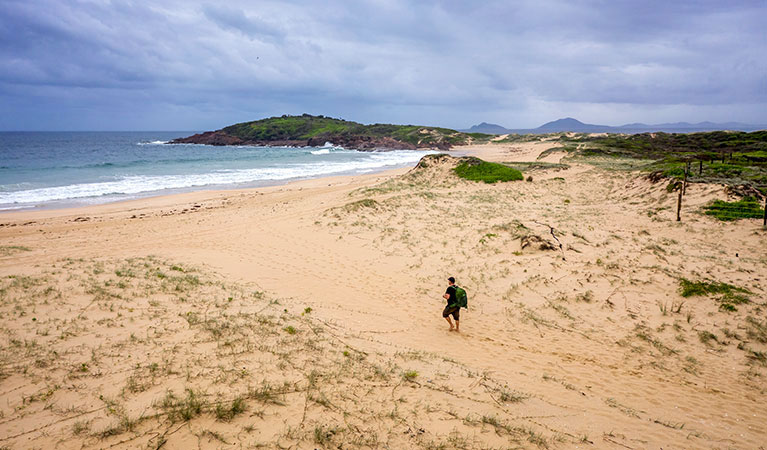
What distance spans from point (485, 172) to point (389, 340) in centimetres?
2336

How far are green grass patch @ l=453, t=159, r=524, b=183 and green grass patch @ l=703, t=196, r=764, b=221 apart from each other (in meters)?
12.9

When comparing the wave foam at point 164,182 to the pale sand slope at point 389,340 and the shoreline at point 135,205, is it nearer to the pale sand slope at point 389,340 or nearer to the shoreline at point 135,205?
the shoreline at point 135,205

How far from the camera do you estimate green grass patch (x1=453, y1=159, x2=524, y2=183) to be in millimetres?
28250

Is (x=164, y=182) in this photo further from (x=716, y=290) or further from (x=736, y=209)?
(x=736, y=209)

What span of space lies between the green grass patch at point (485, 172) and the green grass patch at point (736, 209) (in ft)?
42.4

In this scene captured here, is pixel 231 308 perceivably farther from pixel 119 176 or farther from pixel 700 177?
pixel 119 176

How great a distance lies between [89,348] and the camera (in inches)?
235

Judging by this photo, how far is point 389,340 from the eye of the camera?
322 inches

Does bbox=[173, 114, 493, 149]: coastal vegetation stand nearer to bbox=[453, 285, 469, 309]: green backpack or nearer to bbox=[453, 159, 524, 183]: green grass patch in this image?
bbox=[453, 159, 524, 183]: green grass patch

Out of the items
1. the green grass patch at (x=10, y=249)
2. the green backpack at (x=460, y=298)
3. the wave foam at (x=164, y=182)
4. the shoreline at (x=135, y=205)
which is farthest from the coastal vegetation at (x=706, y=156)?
the wave foam at (x=164, y=182)

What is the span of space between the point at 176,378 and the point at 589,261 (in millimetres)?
11573

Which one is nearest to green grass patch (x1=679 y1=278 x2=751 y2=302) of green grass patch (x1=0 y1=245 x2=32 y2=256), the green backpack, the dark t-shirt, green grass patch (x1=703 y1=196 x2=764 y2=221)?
the green backpack

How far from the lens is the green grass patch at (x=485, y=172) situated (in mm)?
28250

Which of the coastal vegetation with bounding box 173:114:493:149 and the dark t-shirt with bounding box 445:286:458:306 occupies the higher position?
the coastal vegetation with bounding box 173:114:493:149
